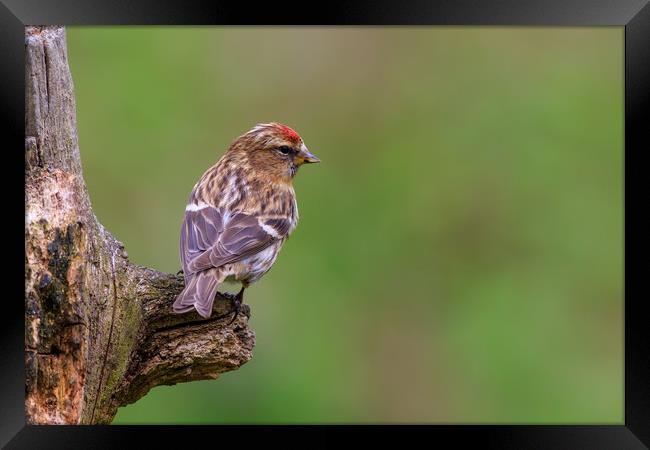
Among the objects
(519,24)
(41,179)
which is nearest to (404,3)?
(519,24)

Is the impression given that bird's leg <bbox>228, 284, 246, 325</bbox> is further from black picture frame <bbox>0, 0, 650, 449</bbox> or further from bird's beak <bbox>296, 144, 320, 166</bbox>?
black picture frame <bbox>0, 0, 650, 449</bbox>

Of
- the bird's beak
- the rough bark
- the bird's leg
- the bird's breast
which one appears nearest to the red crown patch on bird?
the bird's beak

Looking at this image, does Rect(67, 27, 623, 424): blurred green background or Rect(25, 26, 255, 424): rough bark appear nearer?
Rect(25, 26, 255, 424): rough bark

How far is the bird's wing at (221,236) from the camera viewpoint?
6.54m

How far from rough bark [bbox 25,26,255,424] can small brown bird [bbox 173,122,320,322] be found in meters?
0.29

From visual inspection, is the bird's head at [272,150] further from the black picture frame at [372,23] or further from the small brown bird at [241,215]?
the black picture frame at [372,23]

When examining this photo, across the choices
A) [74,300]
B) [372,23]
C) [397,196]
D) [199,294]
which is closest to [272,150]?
[199,294]

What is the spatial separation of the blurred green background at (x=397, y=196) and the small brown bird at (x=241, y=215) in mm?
1993

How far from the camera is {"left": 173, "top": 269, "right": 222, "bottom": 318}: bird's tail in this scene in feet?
19.7

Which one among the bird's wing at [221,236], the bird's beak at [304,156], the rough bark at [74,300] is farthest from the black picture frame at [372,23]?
the bird's beak at [304,156]

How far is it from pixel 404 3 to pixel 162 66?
690cm

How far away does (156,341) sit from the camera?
6.26m

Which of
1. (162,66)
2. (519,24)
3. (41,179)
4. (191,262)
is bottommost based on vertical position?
(191,262)

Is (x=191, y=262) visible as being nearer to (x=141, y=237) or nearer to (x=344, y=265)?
(x=141, y=237)
